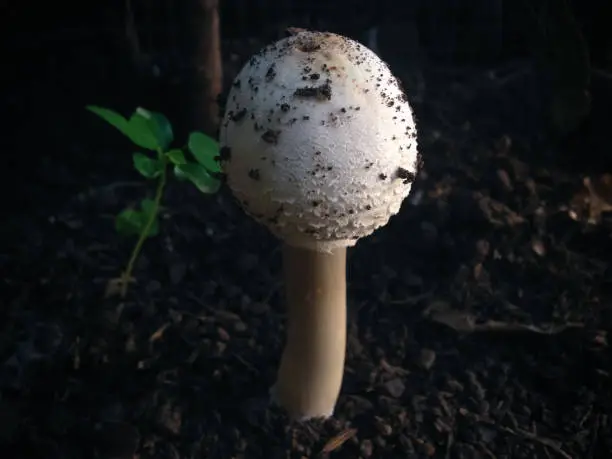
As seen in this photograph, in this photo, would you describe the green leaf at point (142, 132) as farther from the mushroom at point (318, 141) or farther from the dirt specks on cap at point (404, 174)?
the dirt specks on cap at point (404, 174)

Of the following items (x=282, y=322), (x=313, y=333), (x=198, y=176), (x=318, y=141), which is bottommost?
(x=282, y=322)

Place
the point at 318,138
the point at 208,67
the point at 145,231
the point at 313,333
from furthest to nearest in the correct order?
the point at 208,67 < the point at 145,231 < the point at 313,333 < the point at 318,138

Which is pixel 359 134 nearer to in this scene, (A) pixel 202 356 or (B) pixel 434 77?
(A) pixel 202 356

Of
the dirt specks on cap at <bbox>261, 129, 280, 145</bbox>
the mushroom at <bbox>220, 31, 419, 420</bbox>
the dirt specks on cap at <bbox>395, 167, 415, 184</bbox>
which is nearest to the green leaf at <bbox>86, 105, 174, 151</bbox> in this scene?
the mushroom at <bbox>220, 31, 419, 420</bbox>

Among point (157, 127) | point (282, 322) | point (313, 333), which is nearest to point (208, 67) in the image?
point (157, 127)

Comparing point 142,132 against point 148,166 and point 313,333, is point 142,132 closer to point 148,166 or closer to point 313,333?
point 148,166
